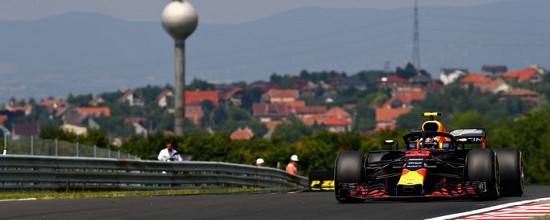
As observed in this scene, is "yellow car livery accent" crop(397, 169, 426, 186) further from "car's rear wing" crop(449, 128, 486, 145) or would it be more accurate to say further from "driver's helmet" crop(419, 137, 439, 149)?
"car's rear wing" crop(449, 128, 486, 145)

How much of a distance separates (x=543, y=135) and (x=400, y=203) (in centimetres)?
14341

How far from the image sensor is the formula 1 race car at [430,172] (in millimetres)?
22875

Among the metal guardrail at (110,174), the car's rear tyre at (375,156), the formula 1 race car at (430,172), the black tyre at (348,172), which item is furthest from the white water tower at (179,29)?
the black tyre at (348,172)

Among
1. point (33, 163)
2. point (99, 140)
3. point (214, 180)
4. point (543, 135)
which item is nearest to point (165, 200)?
point (33, 163)

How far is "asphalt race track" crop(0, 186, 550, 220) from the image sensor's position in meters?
19.6

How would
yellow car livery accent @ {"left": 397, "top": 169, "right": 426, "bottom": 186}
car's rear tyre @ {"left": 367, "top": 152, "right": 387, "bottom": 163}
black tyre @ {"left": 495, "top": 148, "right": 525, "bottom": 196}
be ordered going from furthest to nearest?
car's rear tyre @ {"left": 367, "top": 152, "right": 387, "bottom": 163}, black tyre @ {"left": 495, "top": 148, "right": 525, "bottom": 196}, yellow car livery accent @ {"left": 397, "top": 169, "right": 426, "bottom": 186}

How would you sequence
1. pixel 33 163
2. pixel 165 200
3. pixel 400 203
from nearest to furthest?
pixel 400 203 < pixel 165 200 < pixel 33 163

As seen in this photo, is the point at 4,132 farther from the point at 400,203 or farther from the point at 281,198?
the point at 400,203

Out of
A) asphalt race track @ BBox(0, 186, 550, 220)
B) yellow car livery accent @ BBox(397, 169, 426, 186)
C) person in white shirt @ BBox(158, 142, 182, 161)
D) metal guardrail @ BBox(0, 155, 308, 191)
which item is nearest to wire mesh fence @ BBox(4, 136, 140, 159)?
person in white shirt @ BBox(158, 142, 182, 161)

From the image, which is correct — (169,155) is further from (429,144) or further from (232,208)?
(232,208)

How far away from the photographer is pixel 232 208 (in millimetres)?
21359

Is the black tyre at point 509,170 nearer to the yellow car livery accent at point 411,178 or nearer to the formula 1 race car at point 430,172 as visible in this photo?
the formula 1 race car at point 430,172

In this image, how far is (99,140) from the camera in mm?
135875

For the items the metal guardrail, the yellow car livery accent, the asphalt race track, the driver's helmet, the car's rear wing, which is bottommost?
the asphalt race track
